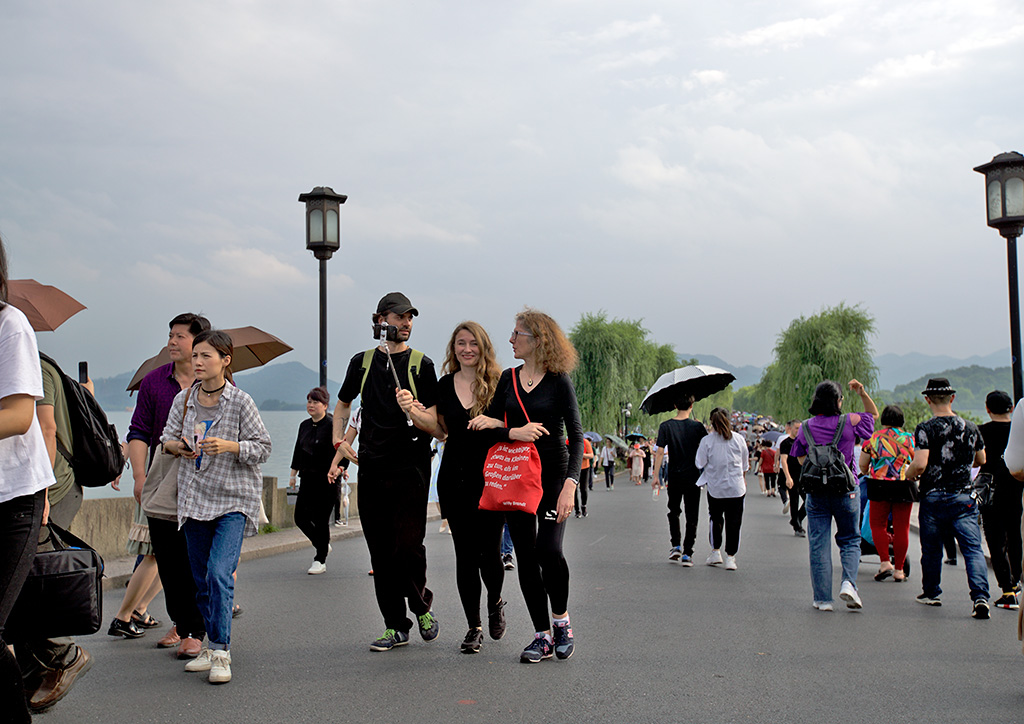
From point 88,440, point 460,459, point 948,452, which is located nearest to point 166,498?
point 88,440

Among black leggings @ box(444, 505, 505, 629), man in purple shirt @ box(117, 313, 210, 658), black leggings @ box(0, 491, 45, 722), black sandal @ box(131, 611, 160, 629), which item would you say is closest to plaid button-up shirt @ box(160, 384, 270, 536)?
man in purple shirt @ box(117, 313, 210, 658)

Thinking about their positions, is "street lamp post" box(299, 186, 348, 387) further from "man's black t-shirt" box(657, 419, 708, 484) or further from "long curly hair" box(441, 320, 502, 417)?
"long curly hair" box(441, 320, 502, 417)

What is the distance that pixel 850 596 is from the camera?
7664 millimetres

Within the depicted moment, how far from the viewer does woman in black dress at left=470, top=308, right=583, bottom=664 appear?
224 inches

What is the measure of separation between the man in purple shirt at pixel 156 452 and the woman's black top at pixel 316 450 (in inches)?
132

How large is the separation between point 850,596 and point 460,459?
358 centimetres

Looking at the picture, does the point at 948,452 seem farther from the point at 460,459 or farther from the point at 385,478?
the point at 385,478

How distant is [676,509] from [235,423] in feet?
23.8

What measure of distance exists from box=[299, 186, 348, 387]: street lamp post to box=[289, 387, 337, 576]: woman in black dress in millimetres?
5264

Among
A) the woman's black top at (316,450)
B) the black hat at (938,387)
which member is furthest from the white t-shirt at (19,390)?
the black hat at (938,387)

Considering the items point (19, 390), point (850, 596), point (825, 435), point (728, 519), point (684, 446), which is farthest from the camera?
point (684, 446)

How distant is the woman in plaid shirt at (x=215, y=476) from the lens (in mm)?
5344

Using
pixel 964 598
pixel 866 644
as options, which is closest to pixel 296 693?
pixel 866 644

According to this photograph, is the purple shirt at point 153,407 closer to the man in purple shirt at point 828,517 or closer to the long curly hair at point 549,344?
the long curly hair at point 549,344
